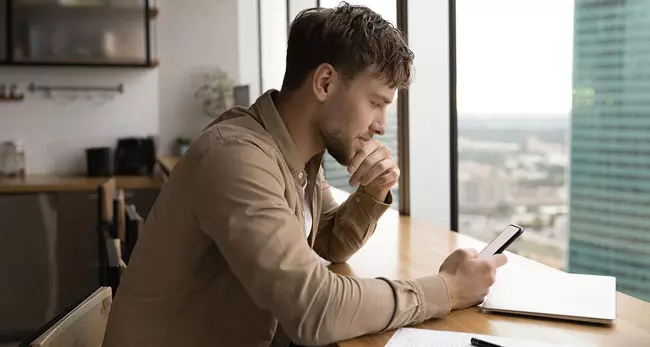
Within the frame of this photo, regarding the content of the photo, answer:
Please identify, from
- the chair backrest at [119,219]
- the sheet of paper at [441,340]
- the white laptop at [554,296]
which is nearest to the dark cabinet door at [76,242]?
the chair backrest at [119,219]

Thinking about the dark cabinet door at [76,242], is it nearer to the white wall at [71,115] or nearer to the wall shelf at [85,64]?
the white wall at [71,115]

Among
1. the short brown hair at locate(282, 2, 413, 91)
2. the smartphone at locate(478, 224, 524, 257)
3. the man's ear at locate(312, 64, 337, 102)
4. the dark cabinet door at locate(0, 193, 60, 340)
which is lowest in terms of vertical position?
the dark cabinet door at locate(0, 193, 60, 340)

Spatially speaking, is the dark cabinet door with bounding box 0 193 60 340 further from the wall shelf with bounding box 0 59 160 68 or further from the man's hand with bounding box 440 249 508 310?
the man's hand with bounding box 440 249 508 310

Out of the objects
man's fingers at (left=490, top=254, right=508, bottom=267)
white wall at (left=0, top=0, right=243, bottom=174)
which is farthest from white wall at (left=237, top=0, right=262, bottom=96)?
man's fingers at (left=490, top=254, right=508, bottom=267)

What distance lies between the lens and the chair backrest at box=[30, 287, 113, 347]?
104 centimetres

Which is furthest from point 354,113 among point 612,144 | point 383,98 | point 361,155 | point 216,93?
point 216,93

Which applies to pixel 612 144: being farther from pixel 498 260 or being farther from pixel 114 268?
A: pixel 114 268

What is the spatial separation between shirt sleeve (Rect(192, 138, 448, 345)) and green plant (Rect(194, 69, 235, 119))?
12.2ft

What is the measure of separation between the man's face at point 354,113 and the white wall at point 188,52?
11.9 feet

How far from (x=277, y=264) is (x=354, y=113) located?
1.37ft

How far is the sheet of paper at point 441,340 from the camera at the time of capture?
1046 mm

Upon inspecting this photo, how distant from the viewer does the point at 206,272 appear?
1239 millimetres

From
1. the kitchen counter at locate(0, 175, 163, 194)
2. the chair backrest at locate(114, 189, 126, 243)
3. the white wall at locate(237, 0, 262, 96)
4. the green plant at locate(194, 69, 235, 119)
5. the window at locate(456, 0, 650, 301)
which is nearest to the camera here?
the window at locate(456, 0, 650, 301)

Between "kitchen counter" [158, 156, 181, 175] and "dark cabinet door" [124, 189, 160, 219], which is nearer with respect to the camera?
"kitchen counter" [158, 156, 181, 175]
